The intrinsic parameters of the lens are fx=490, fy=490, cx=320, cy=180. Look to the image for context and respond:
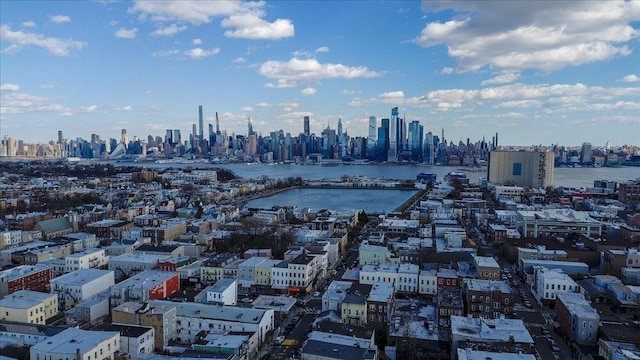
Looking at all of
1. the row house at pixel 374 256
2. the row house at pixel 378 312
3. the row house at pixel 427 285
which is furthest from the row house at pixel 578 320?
the row house at pixel 374 256

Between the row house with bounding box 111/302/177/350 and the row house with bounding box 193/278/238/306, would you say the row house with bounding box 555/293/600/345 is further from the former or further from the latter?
the row house with bounding box 111/302/177/350

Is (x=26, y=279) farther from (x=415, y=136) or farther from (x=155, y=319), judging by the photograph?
(x=415, y=136)

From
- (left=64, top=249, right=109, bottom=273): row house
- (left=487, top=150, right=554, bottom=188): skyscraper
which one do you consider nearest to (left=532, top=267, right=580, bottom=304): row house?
(left=64, top=249, right=109, bottom=273): row house

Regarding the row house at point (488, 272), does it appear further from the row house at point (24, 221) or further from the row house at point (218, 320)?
the row house at point (24, 221)

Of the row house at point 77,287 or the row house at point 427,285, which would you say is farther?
the row house at point 427,285

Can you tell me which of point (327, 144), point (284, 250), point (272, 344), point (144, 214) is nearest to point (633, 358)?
point (272, 344)

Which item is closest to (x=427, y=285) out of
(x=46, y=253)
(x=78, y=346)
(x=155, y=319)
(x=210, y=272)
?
(x=210, y=272)

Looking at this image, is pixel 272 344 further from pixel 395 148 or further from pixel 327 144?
pixel 327 144
